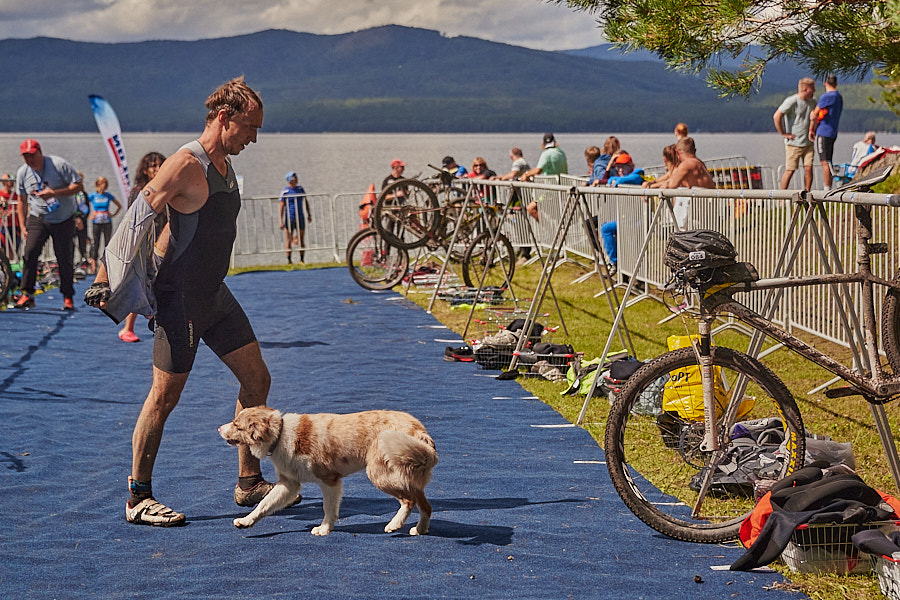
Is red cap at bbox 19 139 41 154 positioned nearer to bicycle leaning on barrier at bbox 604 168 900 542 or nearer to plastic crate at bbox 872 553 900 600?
bicycle leaning on barrier at bbox 604 168 900 542

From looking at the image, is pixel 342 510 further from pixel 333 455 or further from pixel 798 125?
pixel 798 125

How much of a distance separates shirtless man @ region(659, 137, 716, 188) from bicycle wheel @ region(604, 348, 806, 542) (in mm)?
5703

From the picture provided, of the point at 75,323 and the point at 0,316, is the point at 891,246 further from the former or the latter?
the point at 0,316

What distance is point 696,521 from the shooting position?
496 cm

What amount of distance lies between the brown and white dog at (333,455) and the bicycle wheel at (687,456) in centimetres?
93

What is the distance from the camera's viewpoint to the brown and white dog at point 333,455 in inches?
184

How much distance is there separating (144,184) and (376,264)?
7500mm

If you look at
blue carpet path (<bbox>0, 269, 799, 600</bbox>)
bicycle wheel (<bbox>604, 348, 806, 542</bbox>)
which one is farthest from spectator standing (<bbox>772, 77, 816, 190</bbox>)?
bicycle wheel (<bbox>604, 348, 806, 542</bbox>)

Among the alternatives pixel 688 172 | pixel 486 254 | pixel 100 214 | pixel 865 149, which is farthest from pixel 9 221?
pixel 865 149

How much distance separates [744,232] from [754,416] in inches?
163

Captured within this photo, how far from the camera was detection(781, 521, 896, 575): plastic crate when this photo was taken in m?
4.20

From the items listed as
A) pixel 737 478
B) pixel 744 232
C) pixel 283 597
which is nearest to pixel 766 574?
pixel 737 478

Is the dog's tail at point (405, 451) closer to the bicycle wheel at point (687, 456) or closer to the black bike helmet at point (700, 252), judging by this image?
the bicycle wheel at point (687, 456)

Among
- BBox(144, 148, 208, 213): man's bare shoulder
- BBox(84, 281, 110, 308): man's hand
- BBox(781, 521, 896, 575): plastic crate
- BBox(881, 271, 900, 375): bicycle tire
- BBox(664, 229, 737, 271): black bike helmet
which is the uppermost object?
BBox(144, 148, 208, 213): man's bare shoulder
